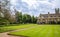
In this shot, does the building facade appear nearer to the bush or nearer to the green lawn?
the green lawn

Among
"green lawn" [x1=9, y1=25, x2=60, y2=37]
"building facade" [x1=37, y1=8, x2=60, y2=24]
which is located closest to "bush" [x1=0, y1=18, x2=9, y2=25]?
"green lawn" [x1=9, y1=25, x2=60, y2=37]

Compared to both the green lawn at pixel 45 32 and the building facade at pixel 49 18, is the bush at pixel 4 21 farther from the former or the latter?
the building facade at pixel 49 18

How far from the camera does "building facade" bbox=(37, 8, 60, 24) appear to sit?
263 inches

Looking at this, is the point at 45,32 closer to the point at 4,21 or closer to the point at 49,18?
the point at 49,18

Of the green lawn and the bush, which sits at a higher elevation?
the bush

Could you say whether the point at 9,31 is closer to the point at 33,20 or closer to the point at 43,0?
the point at 33,20

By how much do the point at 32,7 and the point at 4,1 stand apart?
5.69ft

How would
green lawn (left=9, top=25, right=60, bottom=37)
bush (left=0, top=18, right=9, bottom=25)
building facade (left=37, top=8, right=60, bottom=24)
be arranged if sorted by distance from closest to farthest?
green lawn (left=9, top=25, right=60, bottom=37) → building facade (left=37, top=8, right=60, bottom=24) → bush (left=0, top=18, right=9, bottom=25)

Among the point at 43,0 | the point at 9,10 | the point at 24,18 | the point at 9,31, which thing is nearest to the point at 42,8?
the point at 43,0

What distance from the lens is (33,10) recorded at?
682 cm

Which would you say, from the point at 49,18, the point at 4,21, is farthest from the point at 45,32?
the point at 4,21

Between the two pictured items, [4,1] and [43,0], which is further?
[4,1]

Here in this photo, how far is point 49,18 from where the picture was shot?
691cm

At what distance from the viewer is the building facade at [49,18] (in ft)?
21.9
